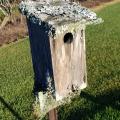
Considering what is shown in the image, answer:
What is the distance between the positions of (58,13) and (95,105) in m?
3.67

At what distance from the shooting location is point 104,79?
31.3 feet

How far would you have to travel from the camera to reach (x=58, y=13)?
14.6ft

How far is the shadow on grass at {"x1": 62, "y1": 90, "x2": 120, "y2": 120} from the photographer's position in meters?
7.29

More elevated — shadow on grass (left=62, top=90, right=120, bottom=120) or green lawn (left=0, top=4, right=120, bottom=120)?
shadow on grass (left=62, top=90, right=120, bottom=120)

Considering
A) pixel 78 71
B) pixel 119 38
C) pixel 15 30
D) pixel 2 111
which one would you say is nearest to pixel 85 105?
pixel 2 111

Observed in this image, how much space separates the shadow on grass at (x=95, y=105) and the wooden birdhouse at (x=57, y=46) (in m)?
2.22

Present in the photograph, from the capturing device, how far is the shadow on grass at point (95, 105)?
729 cm

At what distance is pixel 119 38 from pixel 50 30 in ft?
39.9

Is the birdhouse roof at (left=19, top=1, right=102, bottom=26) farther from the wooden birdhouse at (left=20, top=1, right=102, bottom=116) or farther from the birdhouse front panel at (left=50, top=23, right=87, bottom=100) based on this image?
the birdhouse front panel at (left=50, top=23, right=87, bottom=100)

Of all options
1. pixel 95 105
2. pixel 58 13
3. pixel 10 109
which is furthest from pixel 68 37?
pixel 10 109

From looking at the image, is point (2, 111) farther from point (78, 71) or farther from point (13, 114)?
point (78, 71)

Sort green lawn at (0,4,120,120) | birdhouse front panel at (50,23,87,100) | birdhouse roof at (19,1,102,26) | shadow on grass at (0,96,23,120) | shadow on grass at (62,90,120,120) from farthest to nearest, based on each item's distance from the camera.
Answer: shadow on grass at (0,96,23,120) < green lawn at (0,4,120,120) < shadow on grass at (62,90,120,120) < birdhouse front panel at (50,23,87,100) < birdhouse roof at (19,1,102,26)

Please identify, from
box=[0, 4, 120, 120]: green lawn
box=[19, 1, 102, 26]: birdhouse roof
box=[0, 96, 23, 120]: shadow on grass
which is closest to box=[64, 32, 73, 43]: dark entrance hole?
box=[19, 1, 102, 26]: birdhouse roof

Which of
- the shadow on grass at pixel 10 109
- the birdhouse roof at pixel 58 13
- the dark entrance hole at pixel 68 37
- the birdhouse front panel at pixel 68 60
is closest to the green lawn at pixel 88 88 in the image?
the shadow on grass at pixel 10 109
